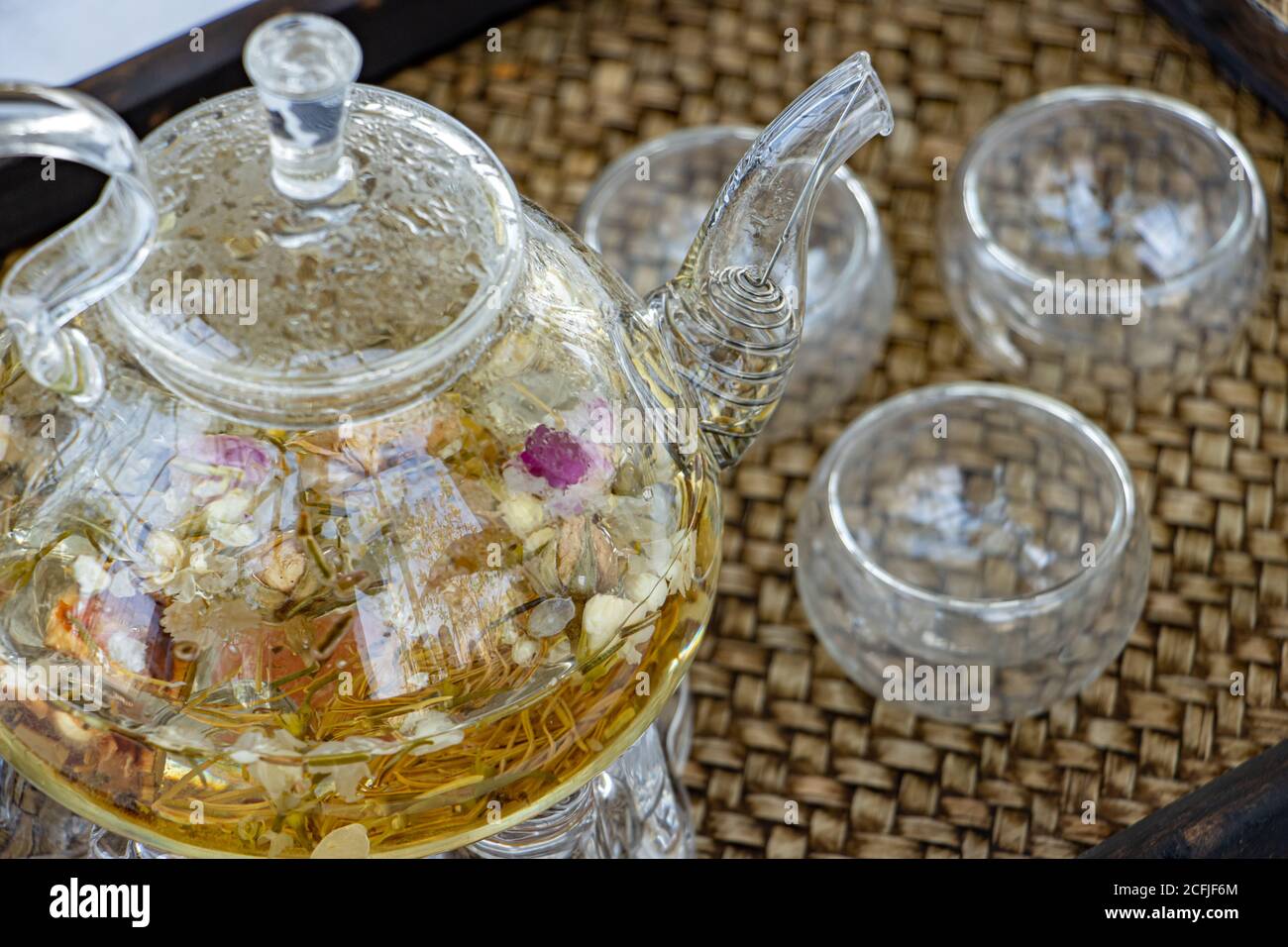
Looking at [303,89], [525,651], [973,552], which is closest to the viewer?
[303,89]

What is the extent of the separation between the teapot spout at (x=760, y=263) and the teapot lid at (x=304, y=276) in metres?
0.12

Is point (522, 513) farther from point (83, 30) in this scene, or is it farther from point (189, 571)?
point (83, 30)

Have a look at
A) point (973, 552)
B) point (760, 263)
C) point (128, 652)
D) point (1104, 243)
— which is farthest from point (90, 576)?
point (1104, 243)

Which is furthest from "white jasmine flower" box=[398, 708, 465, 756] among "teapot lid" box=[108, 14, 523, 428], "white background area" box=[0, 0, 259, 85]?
"white background area" box=[0, 0, 259, 85]

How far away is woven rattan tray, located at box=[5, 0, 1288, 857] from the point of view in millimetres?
853

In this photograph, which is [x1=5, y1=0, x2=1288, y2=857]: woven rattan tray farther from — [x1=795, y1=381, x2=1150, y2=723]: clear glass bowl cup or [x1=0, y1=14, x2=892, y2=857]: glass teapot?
[x1=0, y1=14, x2=892, y2=857]: glass teapot

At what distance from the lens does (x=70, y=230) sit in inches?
19.9

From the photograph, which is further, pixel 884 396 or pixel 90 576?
pixel 884 396

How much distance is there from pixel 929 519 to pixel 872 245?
16 cm

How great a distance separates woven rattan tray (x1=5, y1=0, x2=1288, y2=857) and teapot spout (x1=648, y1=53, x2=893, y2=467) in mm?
252

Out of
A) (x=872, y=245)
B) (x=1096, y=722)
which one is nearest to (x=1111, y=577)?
(x=1096, y=722)

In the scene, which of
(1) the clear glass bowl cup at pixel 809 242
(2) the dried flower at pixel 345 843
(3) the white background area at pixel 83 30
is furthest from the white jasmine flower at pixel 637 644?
(3) the white background area at pixel 83 30

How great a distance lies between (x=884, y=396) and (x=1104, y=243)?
Answer: 0.58 ft
